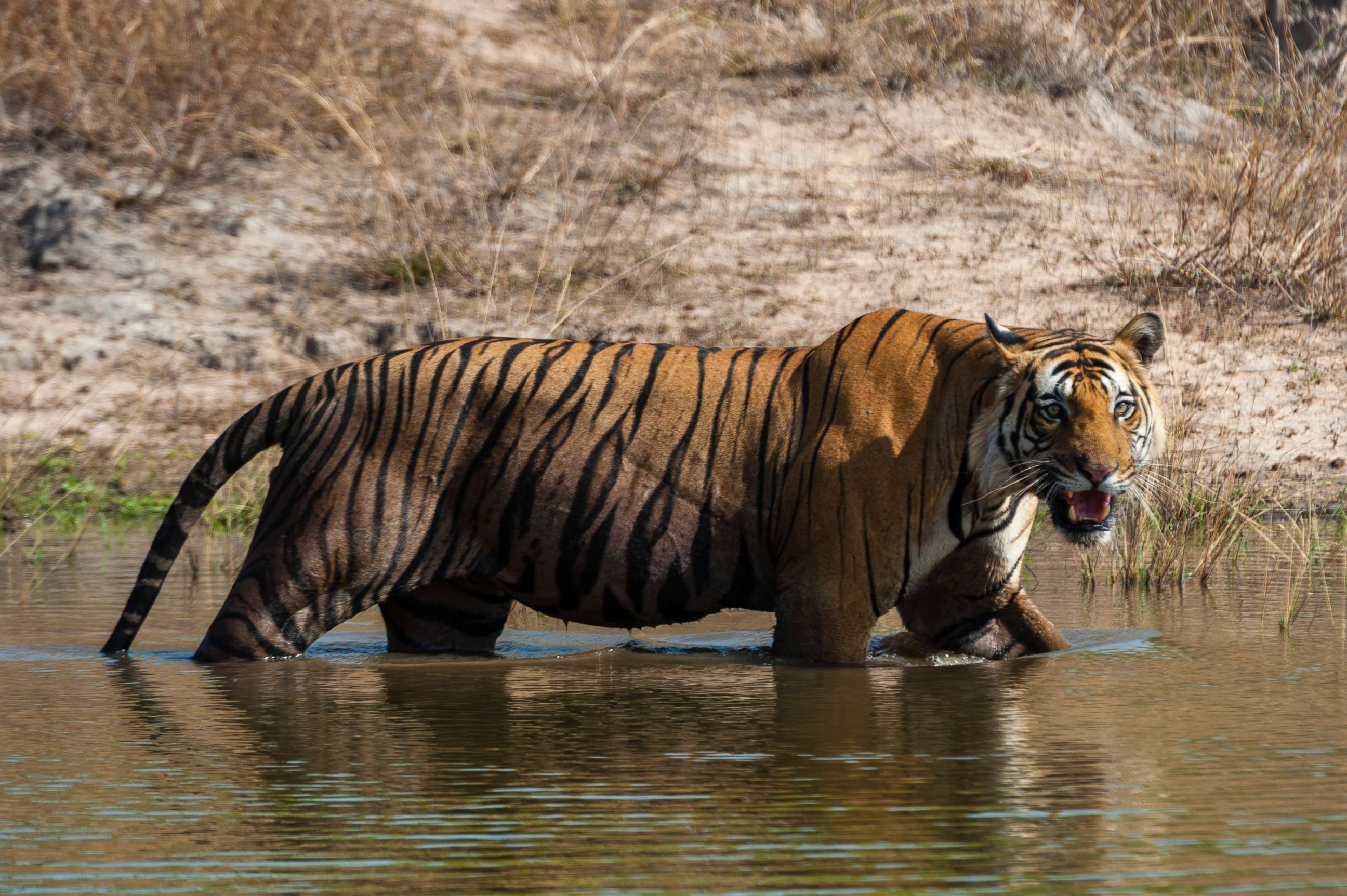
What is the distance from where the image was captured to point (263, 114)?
13633 mm

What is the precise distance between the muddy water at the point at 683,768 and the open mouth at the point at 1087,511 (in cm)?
42

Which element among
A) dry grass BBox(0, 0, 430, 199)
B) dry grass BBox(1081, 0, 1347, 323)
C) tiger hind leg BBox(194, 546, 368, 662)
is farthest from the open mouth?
dry grass BBox(0, 0, 430, 199)

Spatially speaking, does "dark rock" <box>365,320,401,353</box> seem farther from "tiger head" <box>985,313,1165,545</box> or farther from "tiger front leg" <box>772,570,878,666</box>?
"tiger head" <box>985,313,1165,545</box>

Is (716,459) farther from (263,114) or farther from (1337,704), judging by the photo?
(263,114)

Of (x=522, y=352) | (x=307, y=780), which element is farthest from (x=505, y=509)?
(x=307, y=780)

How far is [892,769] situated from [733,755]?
389mm

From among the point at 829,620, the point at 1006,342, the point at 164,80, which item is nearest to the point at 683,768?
the point at 829,620

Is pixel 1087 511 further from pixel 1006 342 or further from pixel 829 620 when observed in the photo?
pixel 829 620

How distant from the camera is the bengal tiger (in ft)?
18.8

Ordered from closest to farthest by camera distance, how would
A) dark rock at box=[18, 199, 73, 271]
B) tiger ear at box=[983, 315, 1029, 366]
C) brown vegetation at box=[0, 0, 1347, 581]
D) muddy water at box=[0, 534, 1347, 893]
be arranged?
muddy water at box=[0, 534, 1347, 893] → tiger ear at box=[983, 315, 1029, 366] → brown vegetation at box=[0, 0, 1347, 581] → dark rock at box=[18, 199, 73, 271]

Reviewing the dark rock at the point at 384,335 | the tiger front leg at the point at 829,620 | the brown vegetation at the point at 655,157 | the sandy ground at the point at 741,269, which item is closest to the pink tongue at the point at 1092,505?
the tiger front leg at the point at 829,620

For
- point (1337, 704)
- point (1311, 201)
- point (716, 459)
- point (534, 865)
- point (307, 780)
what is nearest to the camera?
point (534, 865)

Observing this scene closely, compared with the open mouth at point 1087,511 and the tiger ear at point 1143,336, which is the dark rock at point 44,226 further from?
the open mouth at point 1087,511

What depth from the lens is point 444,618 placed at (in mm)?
6383
